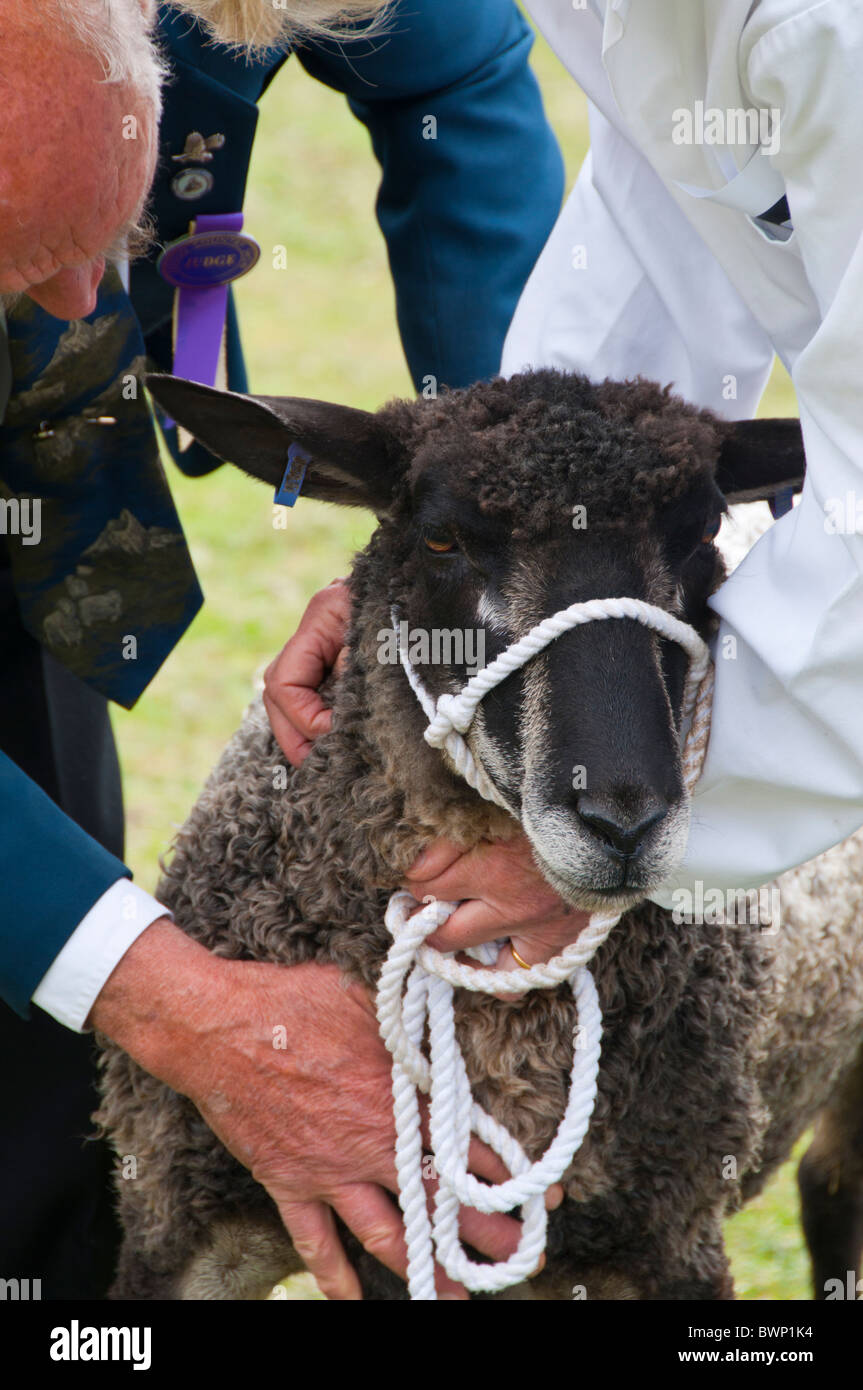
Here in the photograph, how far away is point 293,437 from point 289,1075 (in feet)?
3.85

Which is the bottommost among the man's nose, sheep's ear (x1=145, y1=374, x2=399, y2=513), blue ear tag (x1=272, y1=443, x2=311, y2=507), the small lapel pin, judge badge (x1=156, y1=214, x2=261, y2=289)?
blue ear tag (x1=272, y1=443, x2=311, y2=507)

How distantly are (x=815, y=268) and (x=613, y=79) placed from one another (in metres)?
0.51

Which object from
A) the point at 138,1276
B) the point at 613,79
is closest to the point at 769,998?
the point at 138,1276

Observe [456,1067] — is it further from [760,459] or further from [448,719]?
[760,459]

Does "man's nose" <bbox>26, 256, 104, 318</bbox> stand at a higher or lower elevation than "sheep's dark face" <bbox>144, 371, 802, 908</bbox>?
higher

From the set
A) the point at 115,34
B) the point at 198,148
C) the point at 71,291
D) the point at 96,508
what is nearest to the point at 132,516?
the point at 96,508

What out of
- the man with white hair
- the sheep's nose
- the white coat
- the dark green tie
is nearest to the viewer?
the white coat

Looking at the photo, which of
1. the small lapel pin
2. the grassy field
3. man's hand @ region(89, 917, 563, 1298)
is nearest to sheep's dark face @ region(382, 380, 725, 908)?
man's hand @ region(89, 917, 563, 1298)

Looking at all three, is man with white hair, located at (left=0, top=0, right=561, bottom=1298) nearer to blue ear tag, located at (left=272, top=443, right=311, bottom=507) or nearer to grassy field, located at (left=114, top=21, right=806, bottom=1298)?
blue ear tag, located at (left=272, top=443, right=311, bottom=507)

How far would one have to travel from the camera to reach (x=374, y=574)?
286cm

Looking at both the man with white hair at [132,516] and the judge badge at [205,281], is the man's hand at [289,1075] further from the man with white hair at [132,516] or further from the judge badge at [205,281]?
the judge badge at [205,281]

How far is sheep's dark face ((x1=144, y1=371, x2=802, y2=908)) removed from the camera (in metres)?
2.34

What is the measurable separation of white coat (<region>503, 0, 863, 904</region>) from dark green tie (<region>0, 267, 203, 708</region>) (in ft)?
3.00
